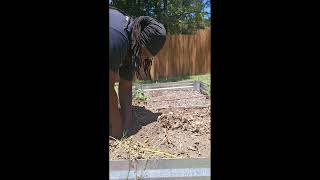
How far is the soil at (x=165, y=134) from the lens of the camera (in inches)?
137

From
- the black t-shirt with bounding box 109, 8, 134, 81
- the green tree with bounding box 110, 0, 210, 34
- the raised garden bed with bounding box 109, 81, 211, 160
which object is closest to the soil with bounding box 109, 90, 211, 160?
the raised garden bed with bounding box 109, 81, 211, 160

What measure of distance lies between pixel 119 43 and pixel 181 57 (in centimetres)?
820

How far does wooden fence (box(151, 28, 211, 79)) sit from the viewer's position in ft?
33.4

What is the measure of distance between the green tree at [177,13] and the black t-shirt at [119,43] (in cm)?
739

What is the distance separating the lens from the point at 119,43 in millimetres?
3037

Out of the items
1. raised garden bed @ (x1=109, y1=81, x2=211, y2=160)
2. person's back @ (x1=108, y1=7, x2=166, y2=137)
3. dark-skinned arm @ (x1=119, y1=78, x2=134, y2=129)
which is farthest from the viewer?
dark-skinned arm @ (x1=119, y1=78, x2=134, y2=129)

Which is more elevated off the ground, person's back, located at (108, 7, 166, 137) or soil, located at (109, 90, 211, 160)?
person's back, located at (108, 7, 166, 137)

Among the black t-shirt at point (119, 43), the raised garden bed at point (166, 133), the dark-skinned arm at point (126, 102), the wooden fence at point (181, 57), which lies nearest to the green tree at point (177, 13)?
the wooden fence at point (181, 57)

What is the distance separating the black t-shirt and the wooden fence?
20.4 ft

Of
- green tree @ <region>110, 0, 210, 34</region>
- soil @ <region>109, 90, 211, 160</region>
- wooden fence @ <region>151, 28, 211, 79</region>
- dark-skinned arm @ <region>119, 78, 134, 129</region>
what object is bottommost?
soil @ <region>109, 90, 211, 160</region>

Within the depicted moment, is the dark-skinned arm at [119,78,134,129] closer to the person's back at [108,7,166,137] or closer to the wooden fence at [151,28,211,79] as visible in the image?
the person's back at [108,7,166,137]

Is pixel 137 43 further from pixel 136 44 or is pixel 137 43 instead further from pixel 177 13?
pixel 177 13
